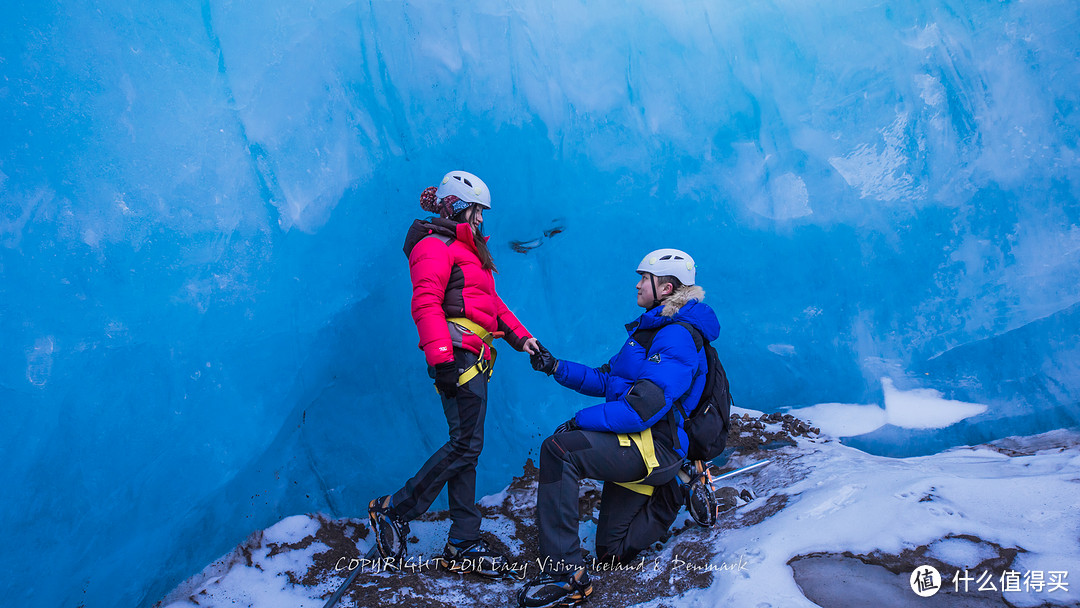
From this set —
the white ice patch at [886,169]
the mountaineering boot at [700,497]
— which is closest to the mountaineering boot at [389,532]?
the mountaineering boot at [700,497]

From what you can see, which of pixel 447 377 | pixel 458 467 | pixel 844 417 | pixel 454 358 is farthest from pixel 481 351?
pixel 844 417

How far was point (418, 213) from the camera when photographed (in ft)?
13.1

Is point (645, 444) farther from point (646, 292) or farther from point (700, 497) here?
point (646, 292)

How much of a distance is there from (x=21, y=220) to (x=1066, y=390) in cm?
537

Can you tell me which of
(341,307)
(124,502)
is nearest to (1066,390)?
(341,307)

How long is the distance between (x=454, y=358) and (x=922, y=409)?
9.98ft

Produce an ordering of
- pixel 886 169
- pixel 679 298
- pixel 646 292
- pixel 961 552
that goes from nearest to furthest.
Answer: pixel 961 552 → pixel 679 298 → pixel 646 292 → pixel 886 169

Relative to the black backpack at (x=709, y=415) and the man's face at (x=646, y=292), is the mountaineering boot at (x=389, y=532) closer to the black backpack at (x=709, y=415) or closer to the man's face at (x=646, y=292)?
the black backpack at (x=709, y=415)

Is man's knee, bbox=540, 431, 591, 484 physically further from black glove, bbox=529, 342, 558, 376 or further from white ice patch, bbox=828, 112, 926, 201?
white ice patch, bbox=828, 112, 926, 201

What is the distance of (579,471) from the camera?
265cm

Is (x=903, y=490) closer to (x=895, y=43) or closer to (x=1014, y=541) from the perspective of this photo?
(x=1014, y=541)

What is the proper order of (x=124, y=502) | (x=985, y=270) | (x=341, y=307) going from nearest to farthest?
(x=124, y=502), (x=341, y=307), (x=985, y=270)

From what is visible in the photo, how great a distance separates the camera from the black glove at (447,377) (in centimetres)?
284

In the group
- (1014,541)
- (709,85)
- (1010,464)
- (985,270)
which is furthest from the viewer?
(709,85)
